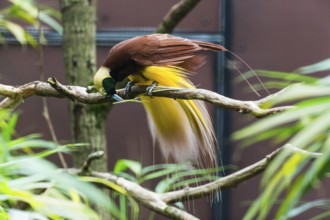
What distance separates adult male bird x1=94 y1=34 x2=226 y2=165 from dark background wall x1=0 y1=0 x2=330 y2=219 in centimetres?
91

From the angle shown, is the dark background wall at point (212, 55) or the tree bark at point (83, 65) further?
the dark background wall at point (212, 55)

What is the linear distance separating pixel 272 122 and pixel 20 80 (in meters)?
1.96

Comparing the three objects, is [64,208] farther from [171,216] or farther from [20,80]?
[20,80]

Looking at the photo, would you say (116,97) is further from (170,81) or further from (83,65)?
(83,65)

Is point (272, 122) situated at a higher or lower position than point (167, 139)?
higher

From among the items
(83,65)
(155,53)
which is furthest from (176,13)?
(155,53)

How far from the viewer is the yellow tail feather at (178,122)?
128 cm

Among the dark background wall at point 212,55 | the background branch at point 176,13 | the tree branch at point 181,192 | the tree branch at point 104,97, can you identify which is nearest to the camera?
the tree branch at point 104,97

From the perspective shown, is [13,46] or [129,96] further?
[13,46]

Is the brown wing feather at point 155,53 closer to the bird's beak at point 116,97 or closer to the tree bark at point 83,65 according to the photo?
the bird's beak at point 116,97

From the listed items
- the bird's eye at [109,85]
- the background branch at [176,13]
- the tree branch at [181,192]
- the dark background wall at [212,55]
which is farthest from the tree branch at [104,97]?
the dark background wall at [212,55]

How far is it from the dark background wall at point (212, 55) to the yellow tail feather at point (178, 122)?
0.88m

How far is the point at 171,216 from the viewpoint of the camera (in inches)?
54.3

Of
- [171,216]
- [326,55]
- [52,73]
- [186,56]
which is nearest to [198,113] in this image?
[186,56]
